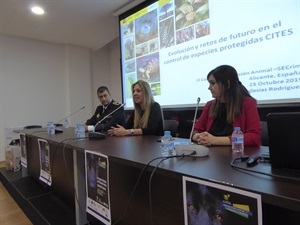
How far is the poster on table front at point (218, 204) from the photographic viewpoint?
570 mm

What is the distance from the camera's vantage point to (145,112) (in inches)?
76.4

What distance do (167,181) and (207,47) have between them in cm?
171

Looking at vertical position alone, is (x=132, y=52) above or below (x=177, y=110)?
above

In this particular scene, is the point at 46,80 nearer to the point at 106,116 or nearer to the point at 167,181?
the point at 106,116

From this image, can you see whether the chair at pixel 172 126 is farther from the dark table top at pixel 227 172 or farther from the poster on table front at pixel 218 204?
the poster on table front at pixel 218 204

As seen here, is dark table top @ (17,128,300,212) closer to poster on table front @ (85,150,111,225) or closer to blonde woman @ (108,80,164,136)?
poster on table front @ (85,150,111,225)

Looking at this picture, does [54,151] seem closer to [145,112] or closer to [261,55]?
[145,112]

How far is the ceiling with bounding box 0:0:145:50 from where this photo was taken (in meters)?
2.98

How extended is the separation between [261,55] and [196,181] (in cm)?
162

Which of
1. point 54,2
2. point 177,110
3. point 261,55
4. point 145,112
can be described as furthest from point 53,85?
point 261,55

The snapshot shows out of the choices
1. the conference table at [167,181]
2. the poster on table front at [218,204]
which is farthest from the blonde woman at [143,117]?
the poster on table front at [218,204]

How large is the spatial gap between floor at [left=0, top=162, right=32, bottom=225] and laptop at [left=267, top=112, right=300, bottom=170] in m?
1.68

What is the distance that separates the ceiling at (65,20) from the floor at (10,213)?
2301 mm

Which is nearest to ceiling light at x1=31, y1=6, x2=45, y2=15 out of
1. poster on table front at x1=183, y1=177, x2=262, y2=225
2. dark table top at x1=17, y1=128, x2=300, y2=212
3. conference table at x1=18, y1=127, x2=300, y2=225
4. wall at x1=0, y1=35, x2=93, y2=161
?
wall at x1=0, y1=35, x2=93, y2=161
